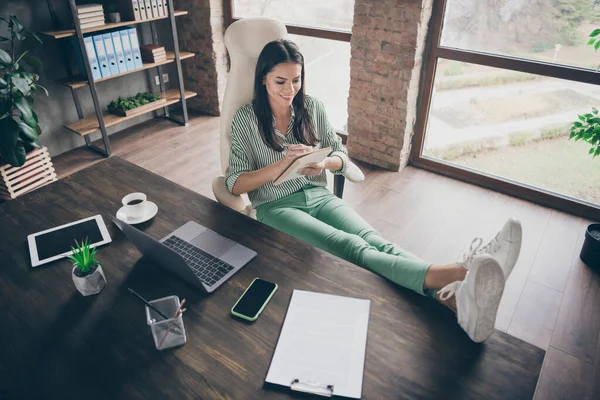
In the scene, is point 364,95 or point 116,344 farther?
point 364,95

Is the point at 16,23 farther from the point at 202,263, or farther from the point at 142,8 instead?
the point at 202,263

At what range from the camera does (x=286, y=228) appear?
1.76m

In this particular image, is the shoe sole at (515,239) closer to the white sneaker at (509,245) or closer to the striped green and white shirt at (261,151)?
the white sneaker at (509,245)

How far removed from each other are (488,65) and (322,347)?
2.46m

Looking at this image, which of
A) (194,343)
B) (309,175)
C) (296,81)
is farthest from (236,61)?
(194,343)

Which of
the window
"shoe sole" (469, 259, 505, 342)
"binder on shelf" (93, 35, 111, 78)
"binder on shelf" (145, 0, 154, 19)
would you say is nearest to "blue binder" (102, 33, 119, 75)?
"binder on shelf" (93, 35, 111, 78)

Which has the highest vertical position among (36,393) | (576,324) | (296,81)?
(296,81)

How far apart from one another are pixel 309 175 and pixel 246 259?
67cm

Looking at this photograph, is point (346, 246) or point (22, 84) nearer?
point (346, 246)

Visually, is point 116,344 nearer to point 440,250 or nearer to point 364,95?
point 440,250

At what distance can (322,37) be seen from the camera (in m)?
3.56

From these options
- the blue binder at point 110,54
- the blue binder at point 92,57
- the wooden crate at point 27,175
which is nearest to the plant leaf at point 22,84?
the wooden crate at point 27,175

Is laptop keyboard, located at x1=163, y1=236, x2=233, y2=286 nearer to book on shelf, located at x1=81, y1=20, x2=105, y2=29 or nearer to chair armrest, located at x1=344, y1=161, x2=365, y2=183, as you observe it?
chair armrest, located at x1=344, y1=161, x2=365, y2=183

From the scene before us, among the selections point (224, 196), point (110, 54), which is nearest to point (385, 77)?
point (224, 196)
